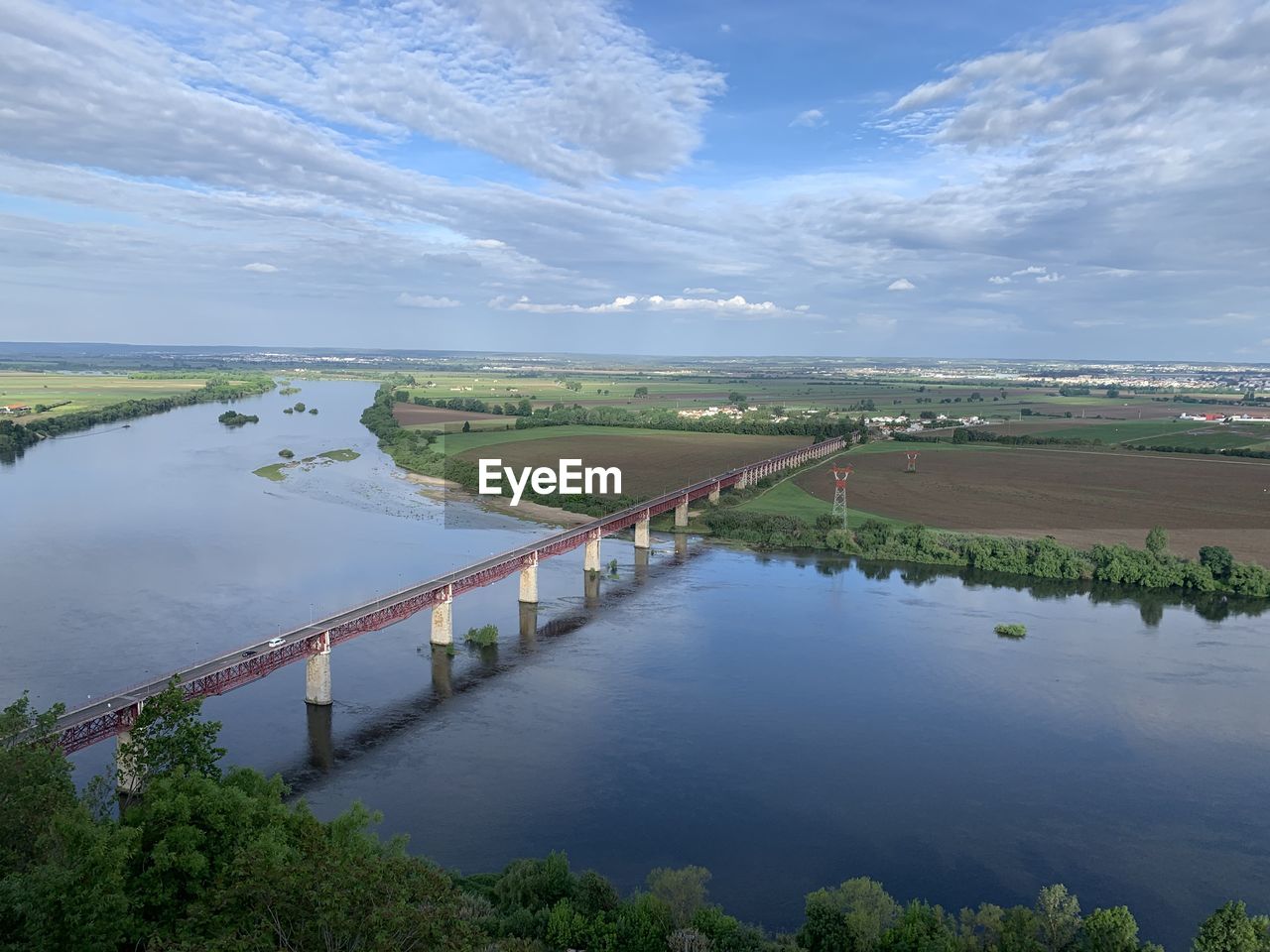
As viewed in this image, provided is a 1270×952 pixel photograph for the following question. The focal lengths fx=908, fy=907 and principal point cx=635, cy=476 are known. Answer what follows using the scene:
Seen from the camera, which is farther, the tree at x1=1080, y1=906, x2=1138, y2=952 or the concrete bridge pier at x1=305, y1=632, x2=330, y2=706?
the concrete bridge pier at x1=305, y1=632, x2=330, y2=706

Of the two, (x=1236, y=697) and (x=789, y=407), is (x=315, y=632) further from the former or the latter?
(x=789, y=407)

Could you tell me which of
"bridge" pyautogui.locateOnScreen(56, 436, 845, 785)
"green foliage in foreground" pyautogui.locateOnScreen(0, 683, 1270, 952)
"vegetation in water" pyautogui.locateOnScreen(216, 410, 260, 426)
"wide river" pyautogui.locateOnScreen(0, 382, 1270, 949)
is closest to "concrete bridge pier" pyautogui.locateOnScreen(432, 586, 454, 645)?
"bridge" pyautogui.locateOnScreen(56, 436, 845, 785)

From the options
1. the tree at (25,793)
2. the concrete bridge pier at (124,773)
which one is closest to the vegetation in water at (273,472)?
the concrete bridge pier at (124,773)

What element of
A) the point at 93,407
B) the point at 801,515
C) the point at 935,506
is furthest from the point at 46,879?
the point at 93,407

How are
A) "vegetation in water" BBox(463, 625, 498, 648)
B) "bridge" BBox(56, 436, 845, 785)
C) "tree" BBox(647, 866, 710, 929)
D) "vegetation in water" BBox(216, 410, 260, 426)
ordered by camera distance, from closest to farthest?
1. "tree" BBox(647, 866, 710, 929)
2. "bridge" BBox(56, 436, 845, 785)
3. "vegetation in water" BBox(463, 625, 498, 648)
4. "vegetation in water" BBox(216, 410, 260, 426)

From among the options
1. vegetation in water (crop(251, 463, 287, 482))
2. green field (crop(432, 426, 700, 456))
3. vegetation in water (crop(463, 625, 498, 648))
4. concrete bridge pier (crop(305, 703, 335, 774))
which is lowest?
concrete bridge pier (crop(305, 703, 335, 774))

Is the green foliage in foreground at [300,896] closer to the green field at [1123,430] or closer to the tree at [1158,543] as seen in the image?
the tree at [1158,543]

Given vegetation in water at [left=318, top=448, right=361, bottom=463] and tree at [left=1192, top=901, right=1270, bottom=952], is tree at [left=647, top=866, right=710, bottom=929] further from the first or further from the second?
vegetation in water at [left=318, top=448, right=361, bottom=463]
